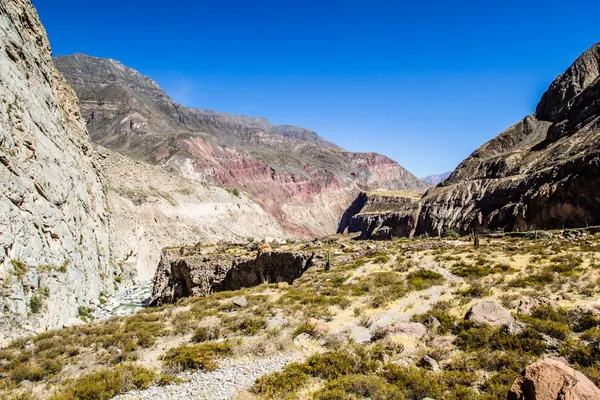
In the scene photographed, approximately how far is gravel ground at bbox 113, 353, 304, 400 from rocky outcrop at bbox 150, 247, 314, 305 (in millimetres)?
17335

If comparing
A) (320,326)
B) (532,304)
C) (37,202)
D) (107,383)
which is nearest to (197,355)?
(107,383)

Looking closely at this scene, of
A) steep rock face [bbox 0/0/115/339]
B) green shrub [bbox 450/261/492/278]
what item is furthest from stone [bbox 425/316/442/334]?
steep rock face [bbox 0/0/115/339]

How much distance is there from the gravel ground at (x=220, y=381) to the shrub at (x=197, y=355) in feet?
1.16

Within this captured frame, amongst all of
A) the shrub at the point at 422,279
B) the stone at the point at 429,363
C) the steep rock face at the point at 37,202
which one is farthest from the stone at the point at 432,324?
the steep rock face at the point at 37,202

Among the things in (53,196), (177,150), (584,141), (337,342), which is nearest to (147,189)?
(53,196)

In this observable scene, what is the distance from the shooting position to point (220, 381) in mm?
9406

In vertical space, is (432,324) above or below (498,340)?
below

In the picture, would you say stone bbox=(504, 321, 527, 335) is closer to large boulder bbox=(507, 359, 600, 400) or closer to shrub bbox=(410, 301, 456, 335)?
shrub bbox=(410, 301, 456, 335)

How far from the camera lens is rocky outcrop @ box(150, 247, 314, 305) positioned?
29.1 meters

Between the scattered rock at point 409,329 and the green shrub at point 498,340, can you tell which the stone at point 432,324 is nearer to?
the scattered rock at point 409,329

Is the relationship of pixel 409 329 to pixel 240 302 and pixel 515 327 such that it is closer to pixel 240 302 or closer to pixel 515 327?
pixel 515 327

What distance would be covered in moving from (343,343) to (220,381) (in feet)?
14.1

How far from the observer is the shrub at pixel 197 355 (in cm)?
1026

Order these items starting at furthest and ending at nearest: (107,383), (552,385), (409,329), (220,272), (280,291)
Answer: (220,272), (280,291), (409,329), (107,383), (552,385)
